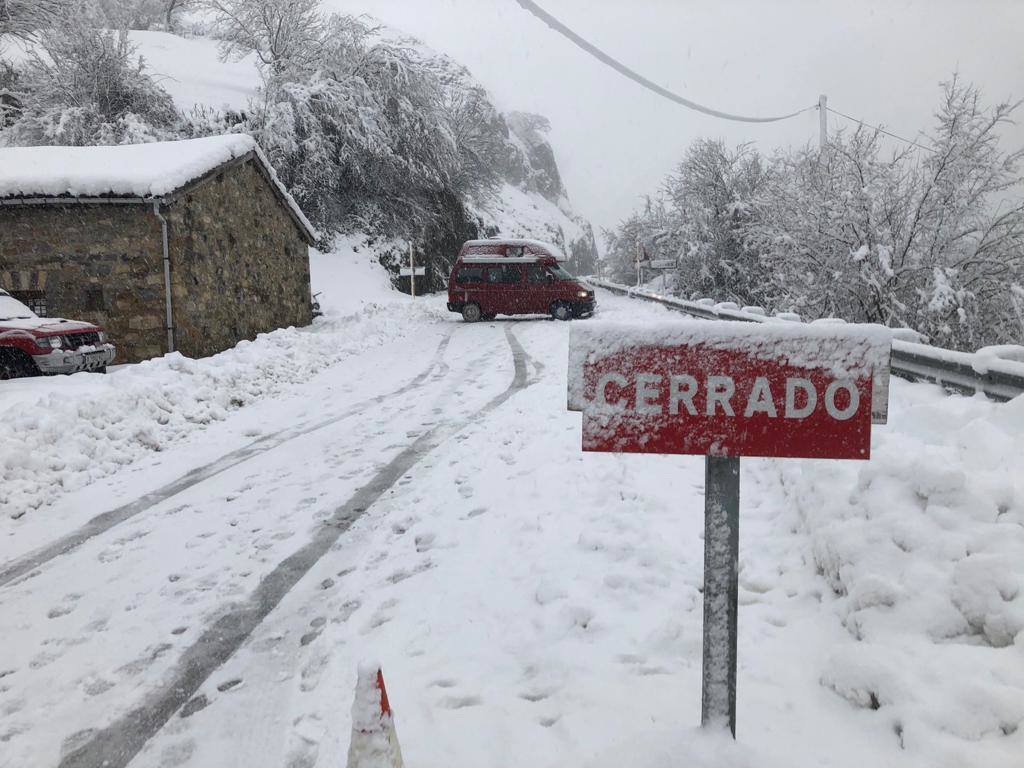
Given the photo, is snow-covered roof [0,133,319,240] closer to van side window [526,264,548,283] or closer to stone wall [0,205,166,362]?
stone wall [0,205,166,362]

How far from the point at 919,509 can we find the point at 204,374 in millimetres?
8916

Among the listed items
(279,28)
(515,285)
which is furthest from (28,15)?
(515,285)

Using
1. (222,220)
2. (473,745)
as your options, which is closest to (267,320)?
(222,220)

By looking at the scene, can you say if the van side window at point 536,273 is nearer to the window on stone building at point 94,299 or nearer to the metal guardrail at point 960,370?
the window on stone building at point 94,299

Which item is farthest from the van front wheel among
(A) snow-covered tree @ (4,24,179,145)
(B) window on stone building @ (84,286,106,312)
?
(A) snow-covered tree @ (4,24,179,145)

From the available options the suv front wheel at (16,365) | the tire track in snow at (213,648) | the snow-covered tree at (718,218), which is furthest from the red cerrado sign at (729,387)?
the snow-covered tree at (718,218)

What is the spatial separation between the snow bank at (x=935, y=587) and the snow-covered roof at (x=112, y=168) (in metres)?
12.3

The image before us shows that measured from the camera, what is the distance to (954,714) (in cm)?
229

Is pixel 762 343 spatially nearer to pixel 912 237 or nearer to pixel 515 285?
pixel 912 237

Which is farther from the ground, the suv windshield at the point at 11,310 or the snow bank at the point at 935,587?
the suv windshield at the point at 11,310

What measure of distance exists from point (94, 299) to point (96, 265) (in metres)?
0.65

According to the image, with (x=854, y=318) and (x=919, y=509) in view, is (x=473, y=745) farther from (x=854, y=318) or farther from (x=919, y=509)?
(x=854, y=318)

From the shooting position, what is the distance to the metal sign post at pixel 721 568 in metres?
2.05

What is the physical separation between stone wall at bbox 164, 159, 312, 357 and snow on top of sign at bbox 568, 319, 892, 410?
1235 centimetres
